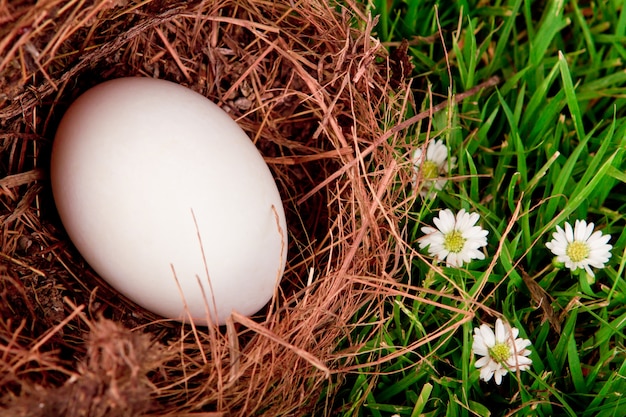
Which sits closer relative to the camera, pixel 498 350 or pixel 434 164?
pixel 498 350

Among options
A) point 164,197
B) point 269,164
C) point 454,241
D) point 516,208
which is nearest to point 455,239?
point 454,241

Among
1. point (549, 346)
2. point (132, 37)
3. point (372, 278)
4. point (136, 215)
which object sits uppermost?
point (132, 37)

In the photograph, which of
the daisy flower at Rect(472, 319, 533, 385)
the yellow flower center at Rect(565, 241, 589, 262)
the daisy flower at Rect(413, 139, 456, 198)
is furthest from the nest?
the yellow flower center at Rect(565, 241, 589, 262)

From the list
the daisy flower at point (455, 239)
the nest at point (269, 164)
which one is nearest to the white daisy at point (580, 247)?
the daisy flower at point (455, 239)

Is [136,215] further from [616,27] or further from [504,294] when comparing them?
[616,27]

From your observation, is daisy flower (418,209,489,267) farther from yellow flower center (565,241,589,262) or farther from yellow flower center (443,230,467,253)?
yellow flower center (565,241,589,262)

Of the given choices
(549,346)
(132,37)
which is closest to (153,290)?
(132,37)

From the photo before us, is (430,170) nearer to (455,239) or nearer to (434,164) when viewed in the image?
(434,164)
